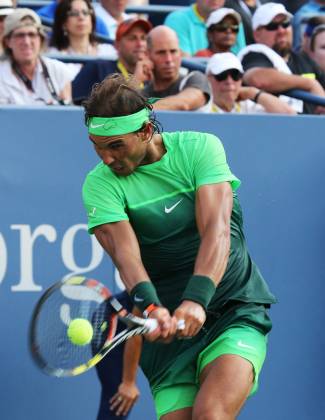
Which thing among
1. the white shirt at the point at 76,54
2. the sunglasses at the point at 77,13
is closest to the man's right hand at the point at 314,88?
the white shirt at the point at 76,54

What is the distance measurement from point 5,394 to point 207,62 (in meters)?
3.08

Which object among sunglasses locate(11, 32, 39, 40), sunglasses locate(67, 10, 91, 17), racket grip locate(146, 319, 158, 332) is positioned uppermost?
sunglasses locate(11, 32, 39, 40)

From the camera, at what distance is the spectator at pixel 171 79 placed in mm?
6348

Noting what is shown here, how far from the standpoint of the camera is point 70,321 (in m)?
3.80

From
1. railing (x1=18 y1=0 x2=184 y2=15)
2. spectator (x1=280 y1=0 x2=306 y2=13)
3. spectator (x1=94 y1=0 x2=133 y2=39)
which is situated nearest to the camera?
spectator (x1=94 y1=0 x2=133 y2=39)

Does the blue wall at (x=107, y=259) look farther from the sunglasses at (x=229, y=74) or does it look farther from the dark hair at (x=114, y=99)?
the dark hair at (x=114, y=99)

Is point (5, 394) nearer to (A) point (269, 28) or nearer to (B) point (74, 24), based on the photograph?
(B) point (74, 24)

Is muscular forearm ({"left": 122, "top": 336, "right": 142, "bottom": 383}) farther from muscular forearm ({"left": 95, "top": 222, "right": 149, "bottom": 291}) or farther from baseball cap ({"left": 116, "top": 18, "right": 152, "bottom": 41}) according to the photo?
baseball cap ({"left": 116, "top": 18, "right": 152, "bottom": 41})

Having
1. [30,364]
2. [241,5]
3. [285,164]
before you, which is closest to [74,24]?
[241,5]

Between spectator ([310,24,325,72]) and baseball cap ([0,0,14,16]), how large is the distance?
242cm

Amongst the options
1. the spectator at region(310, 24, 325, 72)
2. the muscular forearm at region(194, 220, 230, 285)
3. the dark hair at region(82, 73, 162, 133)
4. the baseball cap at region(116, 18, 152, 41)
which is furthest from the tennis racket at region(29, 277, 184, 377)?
the spectator at region(310, 24, 325, 72)

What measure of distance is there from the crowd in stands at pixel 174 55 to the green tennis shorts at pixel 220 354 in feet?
6.75

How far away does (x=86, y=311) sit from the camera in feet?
12.6

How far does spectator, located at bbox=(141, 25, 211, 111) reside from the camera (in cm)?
635
